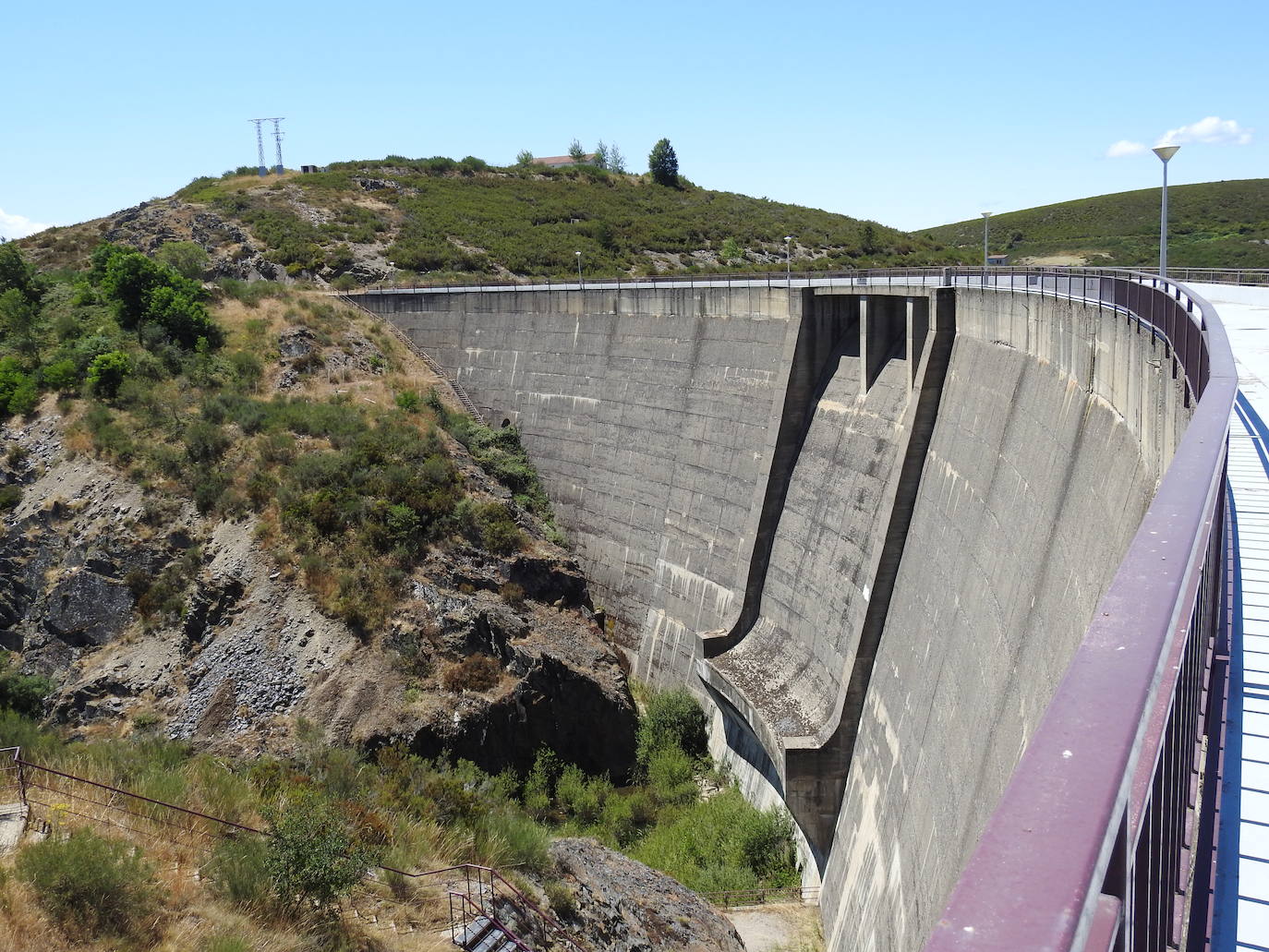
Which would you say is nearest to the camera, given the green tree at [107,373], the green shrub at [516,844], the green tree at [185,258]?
the green shrub at [516,844]

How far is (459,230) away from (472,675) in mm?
49696

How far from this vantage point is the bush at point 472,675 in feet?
88.9

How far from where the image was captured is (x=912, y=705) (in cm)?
1889

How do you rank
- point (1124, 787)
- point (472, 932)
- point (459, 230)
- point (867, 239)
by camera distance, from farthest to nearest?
1. point (867, 239)
2. point (459, 230)
3. point (472, 932)
4. point (1124, 787)

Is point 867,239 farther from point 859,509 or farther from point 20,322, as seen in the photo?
point 859,509

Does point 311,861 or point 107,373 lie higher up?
point 107,373

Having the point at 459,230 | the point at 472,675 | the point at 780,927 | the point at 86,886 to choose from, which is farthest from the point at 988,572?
the point at 459,230

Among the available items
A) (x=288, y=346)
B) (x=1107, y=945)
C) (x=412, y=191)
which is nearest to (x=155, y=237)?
(x=412, y=191)

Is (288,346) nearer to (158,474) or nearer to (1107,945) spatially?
(158,474)

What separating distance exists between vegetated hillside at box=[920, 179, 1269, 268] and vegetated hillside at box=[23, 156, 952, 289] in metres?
11.4

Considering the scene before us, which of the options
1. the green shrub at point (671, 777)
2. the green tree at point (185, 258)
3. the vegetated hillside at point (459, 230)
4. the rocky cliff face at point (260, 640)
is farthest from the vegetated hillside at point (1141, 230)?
the green tree at point (185, 258)

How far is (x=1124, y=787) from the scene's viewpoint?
2127mm

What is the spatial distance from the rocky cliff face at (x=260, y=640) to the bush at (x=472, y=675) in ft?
0.34

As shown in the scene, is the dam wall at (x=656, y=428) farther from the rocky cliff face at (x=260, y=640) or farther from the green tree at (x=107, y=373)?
the green tree at (x=107, y=373)
